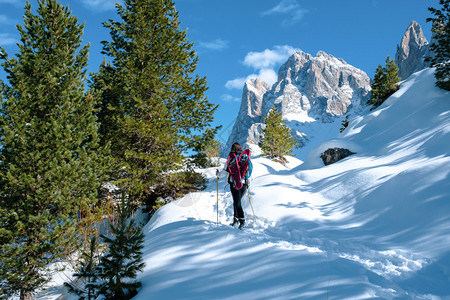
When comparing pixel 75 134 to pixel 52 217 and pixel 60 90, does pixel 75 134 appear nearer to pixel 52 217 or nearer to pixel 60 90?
pixel 60 90

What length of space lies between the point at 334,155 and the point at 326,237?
1041 cm

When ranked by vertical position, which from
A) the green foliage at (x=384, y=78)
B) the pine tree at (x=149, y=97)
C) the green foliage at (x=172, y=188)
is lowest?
the green foliage at (x=172, y=188)

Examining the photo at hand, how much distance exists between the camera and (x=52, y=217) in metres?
7.09

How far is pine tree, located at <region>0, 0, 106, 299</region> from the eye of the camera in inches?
261

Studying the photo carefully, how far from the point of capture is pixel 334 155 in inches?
595

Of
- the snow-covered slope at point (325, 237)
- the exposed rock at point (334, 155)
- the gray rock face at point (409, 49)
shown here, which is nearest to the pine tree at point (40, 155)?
the snow-covered slope at point (325, 237)

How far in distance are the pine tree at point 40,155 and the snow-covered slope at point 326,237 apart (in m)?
3.14

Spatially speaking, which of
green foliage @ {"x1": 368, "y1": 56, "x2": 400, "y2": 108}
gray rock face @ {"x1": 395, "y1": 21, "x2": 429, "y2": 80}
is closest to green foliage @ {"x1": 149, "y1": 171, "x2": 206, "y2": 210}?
green foliage @ {"x1": 368, "y1": 56, "x2": 400, "y2": 108}

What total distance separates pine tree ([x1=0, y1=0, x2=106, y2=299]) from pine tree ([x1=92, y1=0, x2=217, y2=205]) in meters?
2.07

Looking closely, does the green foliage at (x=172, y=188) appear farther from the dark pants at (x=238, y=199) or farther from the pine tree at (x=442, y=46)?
the pine tree at (x=442, y=46)

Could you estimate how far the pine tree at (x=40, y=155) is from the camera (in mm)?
6621

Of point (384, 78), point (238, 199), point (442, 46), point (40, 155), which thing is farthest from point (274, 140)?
point (40, 155)

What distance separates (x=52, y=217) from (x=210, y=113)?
752 cm

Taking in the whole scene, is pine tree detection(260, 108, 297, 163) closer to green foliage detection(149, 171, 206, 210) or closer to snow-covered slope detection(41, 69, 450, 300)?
snow-covered slope detection(41, 69, 450, 300)
